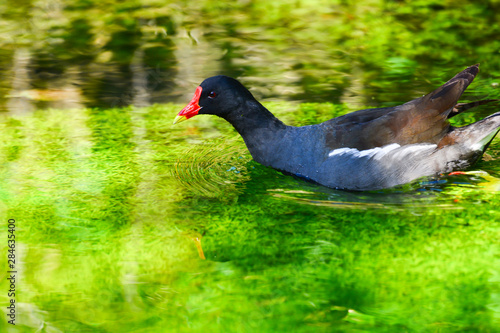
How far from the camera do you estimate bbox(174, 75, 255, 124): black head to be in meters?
4.25

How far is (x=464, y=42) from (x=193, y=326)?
15.4ft

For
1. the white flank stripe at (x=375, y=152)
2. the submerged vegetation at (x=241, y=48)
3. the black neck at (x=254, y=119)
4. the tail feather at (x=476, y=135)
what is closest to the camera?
the white flank stripe at (x=375, y=152)

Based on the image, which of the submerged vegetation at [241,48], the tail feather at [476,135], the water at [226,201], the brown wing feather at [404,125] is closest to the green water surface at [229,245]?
the water at [226,201]

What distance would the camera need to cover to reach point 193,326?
2730mm

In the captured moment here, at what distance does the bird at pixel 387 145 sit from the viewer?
12.8ft

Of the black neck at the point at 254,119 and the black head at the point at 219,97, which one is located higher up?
the black head at the point at 219,97

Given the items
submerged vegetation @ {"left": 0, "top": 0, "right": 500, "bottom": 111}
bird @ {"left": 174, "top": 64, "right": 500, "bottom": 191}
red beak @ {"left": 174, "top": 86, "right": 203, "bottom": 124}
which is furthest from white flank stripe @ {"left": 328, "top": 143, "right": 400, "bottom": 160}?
submerged vegetation @ {"left": 0, "top": 0, "right": 500, "bottom": 111}

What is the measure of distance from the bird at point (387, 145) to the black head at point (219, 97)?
1.08ft

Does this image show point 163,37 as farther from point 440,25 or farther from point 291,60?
point 440,25

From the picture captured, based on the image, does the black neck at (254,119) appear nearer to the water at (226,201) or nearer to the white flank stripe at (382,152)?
the water at (226,201)

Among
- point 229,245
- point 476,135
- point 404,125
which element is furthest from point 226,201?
point 476,135

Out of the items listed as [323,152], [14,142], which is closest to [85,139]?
[14,142]

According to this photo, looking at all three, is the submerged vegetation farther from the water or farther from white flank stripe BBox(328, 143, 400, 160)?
white flank stripe BBox(328, 143, 400, 160)

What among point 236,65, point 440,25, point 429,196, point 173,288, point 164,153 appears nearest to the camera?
point 173,288
